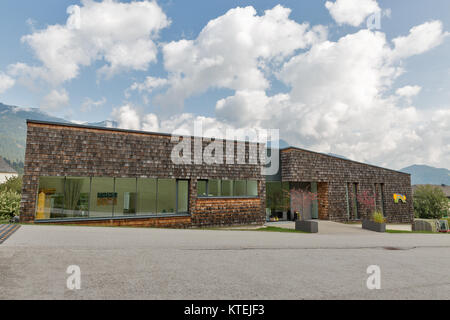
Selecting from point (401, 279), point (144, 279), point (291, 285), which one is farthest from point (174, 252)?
point (401, 279)

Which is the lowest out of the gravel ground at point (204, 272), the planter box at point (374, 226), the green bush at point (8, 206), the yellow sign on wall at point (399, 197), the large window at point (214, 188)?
the planter box at point (374, 226)

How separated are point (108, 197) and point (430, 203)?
4806cm

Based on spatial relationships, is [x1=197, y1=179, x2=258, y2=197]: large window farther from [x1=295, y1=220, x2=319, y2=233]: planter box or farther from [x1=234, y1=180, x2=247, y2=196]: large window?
[x1=295, y1=220, x2=319, y2=233]: planter box

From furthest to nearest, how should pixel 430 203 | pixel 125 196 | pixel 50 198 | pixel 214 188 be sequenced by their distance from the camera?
pixel 430 203, pixel 214 188, pixel 125 196, pixel 50 198

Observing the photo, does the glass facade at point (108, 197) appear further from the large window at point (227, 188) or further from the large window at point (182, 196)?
the large window at point (227, 188)

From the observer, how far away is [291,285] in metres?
4.33

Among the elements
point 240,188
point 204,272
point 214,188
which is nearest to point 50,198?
point 214,188

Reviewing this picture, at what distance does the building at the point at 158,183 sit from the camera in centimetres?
1319

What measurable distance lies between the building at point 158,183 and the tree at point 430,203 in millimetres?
27086

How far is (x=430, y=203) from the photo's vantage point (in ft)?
133

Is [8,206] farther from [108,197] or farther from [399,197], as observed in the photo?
[399,197]

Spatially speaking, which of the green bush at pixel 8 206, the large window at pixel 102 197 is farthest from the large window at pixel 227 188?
the green bush at pixel 8 206
